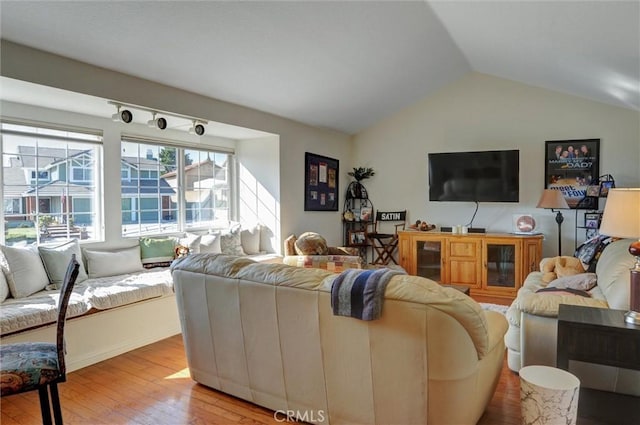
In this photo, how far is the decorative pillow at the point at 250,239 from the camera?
537 centimetres

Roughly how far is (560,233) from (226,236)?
4.22 m

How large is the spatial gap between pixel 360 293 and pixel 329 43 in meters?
2.73

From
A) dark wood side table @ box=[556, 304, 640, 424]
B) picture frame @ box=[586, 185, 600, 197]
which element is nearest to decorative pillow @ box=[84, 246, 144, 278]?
dark wood side table @ box=[556, 304, 640, 424]

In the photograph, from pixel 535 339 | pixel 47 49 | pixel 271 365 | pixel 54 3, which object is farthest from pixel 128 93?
pixel 535 339

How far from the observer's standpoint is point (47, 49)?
2.92 meters

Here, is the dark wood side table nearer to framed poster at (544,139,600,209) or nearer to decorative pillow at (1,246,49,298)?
framed poster at (544,139,600,209)

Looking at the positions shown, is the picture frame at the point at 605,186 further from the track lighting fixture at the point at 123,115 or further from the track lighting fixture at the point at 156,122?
the track lighting fixture at the point at 123,115

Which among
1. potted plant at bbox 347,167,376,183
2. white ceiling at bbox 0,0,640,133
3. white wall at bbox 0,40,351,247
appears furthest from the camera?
potted plant at bbox 347,167,376,183

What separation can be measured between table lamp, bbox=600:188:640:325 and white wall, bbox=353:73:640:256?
3.49 meters

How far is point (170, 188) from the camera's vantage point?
5.01m

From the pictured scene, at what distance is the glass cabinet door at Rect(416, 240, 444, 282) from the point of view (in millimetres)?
5707

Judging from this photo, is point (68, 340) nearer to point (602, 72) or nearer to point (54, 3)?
point (54, 3)

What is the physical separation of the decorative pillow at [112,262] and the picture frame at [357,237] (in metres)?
3.25

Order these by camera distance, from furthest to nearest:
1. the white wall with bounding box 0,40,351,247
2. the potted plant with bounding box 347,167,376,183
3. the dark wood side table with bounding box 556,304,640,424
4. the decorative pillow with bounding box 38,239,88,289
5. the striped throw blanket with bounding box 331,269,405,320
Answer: the potted plant with bounding box 347,167,376,183
the decorative pillow with bounding box 38,239,88,289
the white wall with bounding box 0,40,351,247
the dark wood side table with bounding box 556,304,640,424
the striped throw blanket with bounding box 331,269,405,320
